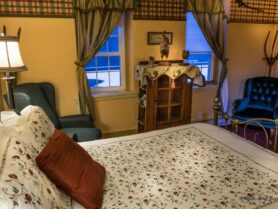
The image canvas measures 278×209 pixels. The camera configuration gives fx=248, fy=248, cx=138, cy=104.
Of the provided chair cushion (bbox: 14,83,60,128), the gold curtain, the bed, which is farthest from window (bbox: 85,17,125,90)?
the bed

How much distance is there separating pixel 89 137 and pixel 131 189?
1.38 metres

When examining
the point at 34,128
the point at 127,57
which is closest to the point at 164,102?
the point at 127,57

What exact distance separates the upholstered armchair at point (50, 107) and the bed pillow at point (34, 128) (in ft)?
3.30

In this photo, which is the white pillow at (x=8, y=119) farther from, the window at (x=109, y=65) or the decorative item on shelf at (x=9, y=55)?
the window at (x=109, y=65)

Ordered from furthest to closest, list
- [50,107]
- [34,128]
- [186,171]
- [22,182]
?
1. [50,107]
2. [186,171]
3. [34,128]
4. [22,182]

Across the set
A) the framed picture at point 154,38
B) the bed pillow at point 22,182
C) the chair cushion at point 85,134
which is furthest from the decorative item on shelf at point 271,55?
the bed pillow at point 22,182

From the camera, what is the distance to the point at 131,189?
1.51 meters

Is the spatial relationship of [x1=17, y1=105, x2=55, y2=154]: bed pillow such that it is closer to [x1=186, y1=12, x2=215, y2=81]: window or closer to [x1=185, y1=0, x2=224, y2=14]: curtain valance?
[x1=185, y1=0, x2=224, y2=14]: curtain valance

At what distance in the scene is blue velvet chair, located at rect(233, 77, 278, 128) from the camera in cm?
399

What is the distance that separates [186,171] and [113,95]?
7.59ft

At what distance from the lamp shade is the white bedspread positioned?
2.83 feet

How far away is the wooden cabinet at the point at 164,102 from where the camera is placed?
3.56 metres

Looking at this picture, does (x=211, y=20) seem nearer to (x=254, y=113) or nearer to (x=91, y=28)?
(x=254, y=113)

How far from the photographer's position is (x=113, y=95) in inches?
150
